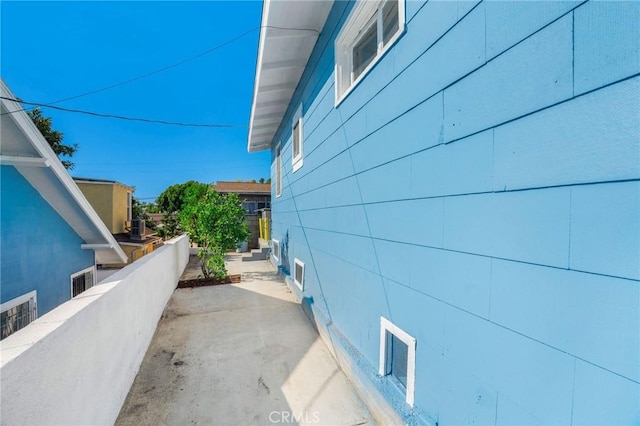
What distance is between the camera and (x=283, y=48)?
179 inches

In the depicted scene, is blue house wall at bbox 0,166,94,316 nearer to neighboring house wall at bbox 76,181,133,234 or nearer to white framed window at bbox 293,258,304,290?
white framed window at bbox 293,258,304,290

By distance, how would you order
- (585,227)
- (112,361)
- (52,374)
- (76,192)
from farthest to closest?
(76,192), (112,361), (52,374), (585,227)

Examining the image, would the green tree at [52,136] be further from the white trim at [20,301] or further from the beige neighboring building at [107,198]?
the white trim at [20,301]

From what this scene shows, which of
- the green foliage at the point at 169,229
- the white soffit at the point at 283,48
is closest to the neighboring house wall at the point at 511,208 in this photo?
the white soffit at the point at 283,48

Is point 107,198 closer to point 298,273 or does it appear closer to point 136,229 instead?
point 136,229

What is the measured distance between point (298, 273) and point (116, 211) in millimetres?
11656

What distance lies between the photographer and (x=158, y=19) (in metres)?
6.35

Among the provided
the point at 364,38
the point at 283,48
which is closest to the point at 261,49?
the point at 283,48

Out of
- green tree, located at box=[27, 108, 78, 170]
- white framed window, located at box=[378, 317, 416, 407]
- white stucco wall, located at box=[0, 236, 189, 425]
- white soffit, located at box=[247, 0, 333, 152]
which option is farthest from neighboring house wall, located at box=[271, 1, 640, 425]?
green tree, located at box=[27, 108, 78, 170]

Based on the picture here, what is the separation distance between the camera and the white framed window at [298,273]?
18.2ft

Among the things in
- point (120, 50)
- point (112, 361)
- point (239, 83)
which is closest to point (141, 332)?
point (112, 361)

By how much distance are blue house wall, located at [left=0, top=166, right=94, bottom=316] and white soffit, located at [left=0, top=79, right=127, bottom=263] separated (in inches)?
5.2

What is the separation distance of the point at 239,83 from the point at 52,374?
11198mm

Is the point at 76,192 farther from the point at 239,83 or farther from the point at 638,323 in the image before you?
the point at 239,83
